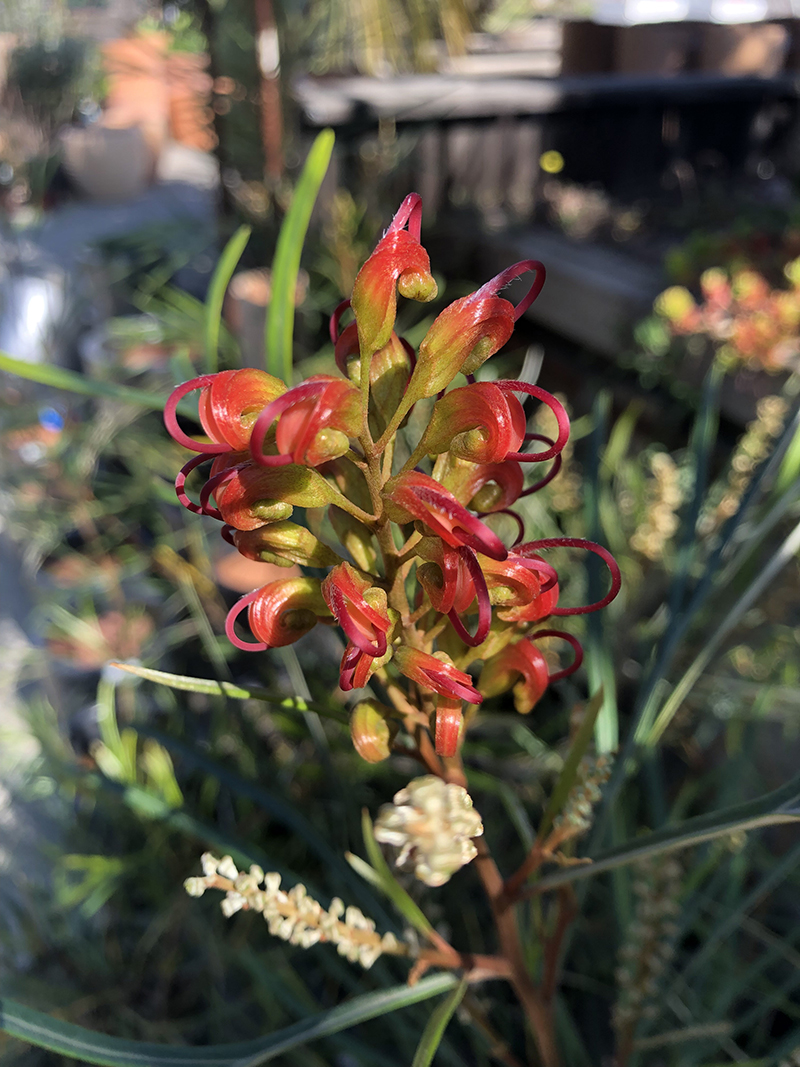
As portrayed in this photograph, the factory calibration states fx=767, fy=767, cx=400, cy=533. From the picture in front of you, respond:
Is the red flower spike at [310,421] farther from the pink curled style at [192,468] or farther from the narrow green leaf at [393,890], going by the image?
the narrow green leaf at [393,890]

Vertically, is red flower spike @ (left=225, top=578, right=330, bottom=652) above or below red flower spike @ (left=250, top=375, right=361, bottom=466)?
below

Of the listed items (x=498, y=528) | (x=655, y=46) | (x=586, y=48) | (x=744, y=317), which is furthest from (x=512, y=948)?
(x=586, y=48)

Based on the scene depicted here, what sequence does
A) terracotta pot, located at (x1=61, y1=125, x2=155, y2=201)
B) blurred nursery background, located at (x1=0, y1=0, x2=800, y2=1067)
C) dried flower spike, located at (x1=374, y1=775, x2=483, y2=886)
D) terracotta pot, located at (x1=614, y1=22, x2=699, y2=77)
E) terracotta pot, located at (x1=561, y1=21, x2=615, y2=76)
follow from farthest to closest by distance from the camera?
terracotta pot, located at (x1=61, y1=125, x2=155, y2=201), terracotta pot, located at (x1=561, y1=21, x2=615, y2=76), terracotta pot, located at (x1=614, y1=22, x2=699, y2=77), blurred nursery background, located at (x1=0, y1=0, x2=800, y2=1067), dried flower spike, located at (x1=374, y1=775, x2=483, y2=886)

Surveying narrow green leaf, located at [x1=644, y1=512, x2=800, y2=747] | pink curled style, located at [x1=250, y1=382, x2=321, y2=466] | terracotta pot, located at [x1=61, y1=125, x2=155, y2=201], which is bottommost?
terracotta pot, located at [x1=61, y1=125, x2=155, y2=201]

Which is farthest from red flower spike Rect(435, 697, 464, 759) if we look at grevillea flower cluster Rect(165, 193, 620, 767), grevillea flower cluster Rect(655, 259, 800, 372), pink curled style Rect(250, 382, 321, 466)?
grevillea flower cluster Rect(655, 259, 800, 372)

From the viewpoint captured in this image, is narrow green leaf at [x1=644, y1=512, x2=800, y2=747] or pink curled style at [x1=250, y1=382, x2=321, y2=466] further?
narrow green leaf at [x1=644, y1=512, x2=800, y2=747]

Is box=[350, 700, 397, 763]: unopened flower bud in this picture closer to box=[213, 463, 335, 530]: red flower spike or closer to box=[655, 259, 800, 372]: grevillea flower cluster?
box=[213, 463, 335, 530]: red flower spike

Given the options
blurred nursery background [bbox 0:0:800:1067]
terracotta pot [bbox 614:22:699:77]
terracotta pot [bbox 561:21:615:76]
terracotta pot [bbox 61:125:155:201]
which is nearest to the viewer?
blurred nursery background [bbox 0:0:800:1067]
